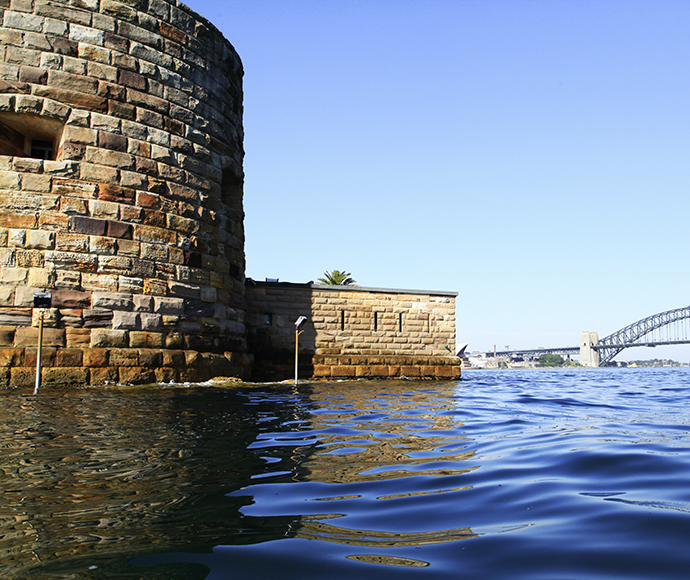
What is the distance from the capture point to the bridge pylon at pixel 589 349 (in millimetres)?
100125

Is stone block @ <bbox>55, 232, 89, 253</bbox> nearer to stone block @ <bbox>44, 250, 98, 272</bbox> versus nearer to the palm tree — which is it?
stone block @ <bbox>44, 250, 98, 272</bbox>

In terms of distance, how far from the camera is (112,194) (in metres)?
9.39

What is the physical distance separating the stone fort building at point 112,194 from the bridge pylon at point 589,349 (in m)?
102

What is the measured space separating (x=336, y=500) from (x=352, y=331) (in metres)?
12.5

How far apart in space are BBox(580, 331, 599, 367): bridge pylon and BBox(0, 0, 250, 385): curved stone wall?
101891mm

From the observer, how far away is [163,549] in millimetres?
1915

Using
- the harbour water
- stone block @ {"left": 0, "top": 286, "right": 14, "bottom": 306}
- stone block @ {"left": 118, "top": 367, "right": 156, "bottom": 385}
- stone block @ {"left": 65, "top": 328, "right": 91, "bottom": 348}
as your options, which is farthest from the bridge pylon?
stone block @ {"left": 0, "top": 286, "right": 14, "bottom": 306}

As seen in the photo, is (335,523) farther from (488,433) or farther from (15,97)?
(15,97)

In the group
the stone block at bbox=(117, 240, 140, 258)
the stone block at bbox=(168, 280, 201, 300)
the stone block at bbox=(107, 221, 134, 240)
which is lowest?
the stone block at bbox=(168, 280, 201, 300)

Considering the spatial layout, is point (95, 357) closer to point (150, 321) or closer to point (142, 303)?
point (150, 321)

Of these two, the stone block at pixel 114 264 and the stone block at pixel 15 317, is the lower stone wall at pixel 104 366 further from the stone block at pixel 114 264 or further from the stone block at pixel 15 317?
the stone block at pixel 114 264

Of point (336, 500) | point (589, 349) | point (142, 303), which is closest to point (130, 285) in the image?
point (142, 303)

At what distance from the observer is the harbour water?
1792mm

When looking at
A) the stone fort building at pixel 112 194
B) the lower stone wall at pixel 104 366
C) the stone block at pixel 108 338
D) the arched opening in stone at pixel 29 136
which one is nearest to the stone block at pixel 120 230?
the stone fort building at pixel 112 194
